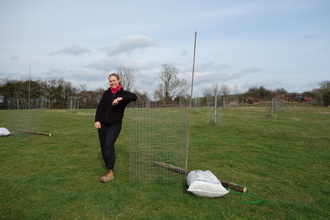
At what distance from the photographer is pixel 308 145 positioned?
7586 millimetres

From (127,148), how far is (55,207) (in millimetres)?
3991

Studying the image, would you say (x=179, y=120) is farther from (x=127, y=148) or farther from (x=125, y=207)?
(x=127, y=148)

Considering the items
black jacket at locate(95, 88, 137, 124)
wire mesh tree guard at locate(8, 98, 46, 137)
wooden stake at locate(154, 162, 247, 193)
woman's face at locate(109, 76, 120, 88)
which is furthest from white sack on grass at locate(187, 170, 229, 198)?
wire mesh tree guard at locate(8, 98, 46, 137)

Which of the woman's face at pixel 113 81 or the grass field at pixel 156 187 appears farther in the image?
the woman's face at pixel 113 81

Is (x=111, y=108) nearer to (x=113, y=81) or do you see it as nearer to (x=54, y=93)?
(x=113, y=81)

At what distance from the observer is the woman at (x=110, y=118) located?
13.5ft

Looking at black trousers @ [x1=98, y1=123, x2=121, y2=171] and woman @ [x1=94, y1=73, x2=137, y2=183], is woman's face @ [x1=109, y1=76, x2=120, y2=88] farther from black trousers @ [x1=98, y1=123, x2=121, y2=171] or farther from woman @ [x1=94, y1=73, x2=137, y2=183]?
black trousers @ [x1=98, y1=123, x2=121, y2=171]

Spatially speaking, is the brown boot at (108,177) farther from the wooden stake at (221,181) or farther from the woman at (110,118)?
the wooden stake at (221,181)

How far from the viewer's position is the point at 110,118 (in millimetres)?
4148

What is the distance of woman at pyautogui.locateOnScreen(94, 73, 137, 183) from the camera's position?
411cm

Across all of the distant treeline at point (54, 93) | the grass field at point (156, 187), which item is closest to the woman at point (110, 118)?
the grass field at point (156, 187)

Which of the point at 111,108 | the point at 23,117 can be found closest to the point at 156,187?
the point at 111,108

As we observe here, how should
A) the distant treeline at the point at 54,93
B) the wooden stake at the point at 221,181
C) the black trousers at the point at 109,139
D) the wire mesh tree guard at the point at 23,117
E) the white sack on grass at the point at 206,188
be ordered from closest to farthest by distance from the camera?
1. the white sack on grass at the point at 206,188
2. the wooden stake at the point at 221,181
3. the black trousers at the point at 109,139
4. the wire mesh tree guard at the point at 23,117
5. the distant treeline at the point at 54,93

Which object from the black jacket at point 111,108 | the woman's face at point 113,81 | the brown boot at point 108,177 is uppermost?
the woman's face at point 113,81
